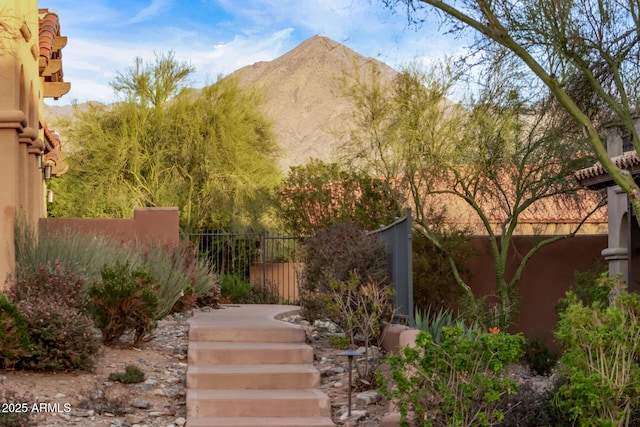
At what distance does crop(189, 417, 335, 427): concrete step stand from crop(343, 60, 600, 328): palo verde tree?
11.9m

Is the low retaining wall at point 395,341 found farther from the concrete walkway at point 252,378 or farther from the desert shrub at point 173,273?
the desert shrub at point 173,273

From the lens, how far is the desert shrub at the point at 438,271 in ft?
66.7

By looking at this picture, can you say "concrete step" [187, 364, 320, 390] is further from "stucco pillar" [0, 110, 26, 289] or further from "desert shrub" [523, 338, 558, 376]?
"desert shrub" [523, 338, 558, 376]

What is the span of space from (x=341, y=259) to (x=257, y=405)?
Result: 8.38 ft

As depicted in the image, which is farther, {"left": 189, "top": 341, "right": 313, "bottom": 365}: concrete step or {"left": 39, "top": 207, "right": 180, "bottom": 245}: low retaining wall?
{"left": 39, "top": 207, "right": 180, "bottom": 245}: low retaining wall

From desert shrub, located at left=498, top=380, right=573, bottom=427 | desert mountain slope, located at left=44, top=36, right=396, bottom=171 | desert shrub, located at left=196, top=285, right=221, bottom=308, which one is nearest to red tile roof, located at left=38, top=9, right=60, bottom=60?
desert shrub, located at left=196, top=285, right=221, bottom=308

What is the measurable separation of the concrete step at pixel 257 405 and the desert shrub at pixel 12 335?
69.2 inches

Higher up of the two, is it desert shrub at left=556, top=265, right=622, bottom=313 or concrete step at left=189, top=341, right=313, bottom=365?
desert shrub at left=556, top=265, right=622, bottom=313

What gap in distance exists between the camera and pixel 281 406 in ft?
31.7

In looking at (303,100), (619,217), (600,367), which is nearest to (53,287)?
(600,367)

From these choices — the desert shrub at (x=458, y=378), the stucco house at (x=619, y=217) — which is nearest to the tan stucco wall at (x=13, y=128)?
the desert shrub at (x=458, y=378)

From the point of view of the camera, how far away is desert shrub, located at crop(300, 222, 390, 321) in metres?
11.4

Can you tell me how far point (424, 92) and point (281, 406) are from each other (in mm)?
14143

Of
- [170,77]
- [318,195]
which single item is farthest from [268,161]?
[318,195]
